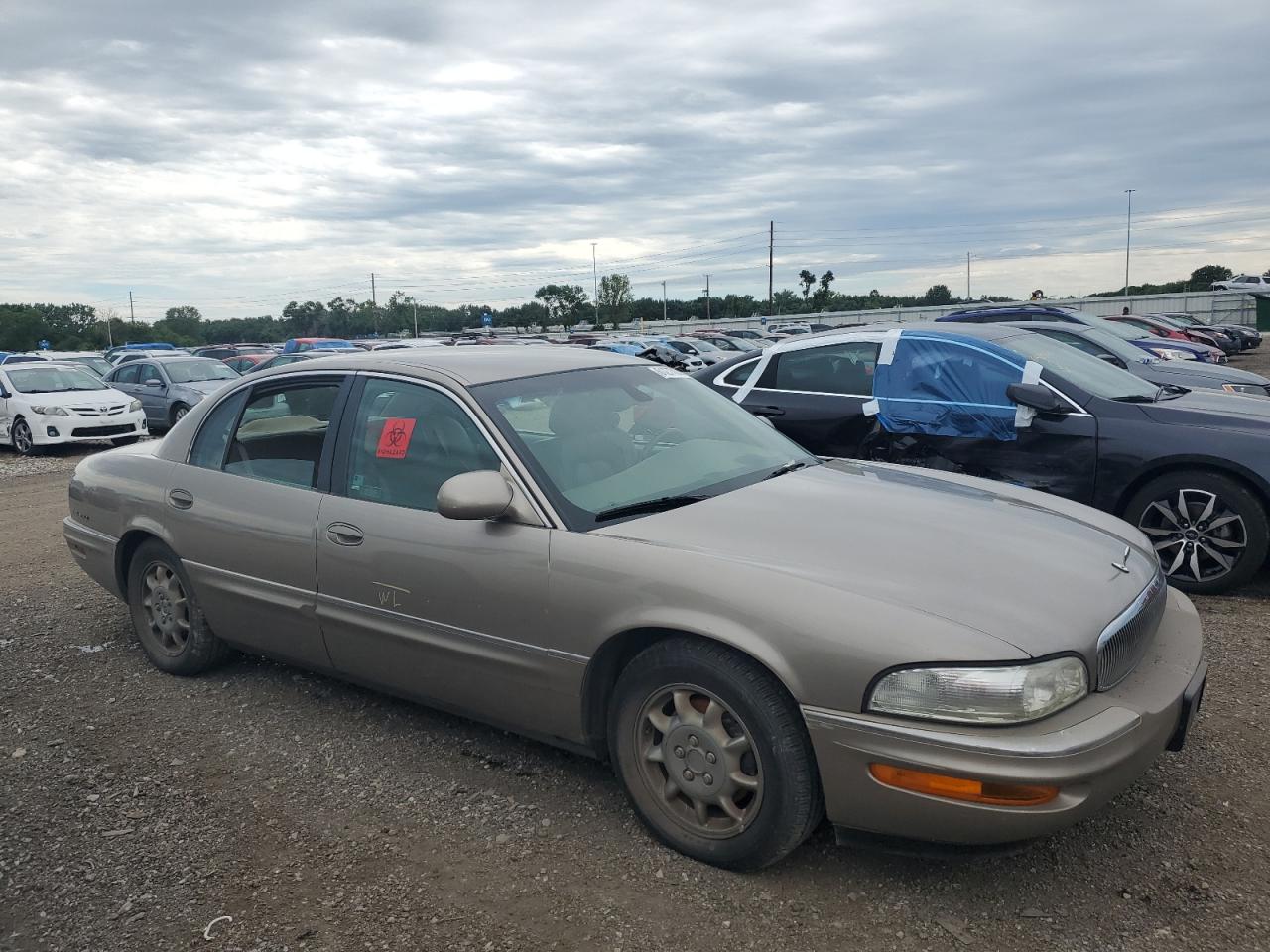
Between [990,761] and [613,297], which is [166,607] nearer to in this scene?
[990,761]

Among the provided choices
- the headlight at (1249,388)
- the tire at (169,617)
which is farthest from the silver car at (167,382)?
the headlight at (1249,388)

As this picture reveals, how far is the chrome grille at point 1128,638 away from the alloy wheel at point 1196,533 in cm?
260

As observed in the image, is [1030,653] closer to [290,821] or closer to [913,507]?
[913,507]

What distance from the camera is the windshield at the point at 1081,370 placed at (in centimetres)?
618

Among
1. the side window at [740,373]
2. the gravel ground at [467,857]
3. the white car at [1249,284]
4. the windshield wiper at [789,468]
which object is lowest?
the gravel ground at [467,857]

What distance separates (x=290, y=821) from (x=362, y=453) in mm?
1359

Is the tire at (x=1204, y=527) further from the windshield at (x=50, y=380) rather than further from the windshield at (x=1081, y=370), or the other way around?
the windshield at (x=50, y=380)

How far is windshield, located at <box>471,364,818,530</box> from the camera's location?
343 centimetres

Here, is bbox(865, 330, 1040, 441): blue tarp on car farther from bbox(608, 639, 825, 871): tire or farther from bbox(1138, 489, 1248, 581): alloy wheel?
bbox(608, 639, 825, 871): tire

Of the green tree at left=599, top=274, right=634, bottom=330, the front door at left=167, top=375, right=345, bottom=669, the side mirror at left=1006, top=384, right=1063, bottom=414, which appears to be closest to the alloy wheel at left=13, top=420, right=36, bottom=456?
the front door at left=167, top=375, right=345, bottom=669

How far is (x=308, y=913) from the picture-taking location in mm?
2861

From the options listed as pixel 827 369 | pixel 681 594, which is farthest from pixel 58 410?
pixel 681 594

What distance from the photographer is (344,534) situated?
3770mm

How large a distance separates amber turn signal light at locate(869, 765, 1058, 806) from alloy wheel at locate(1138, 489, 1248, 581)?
3497 mm
